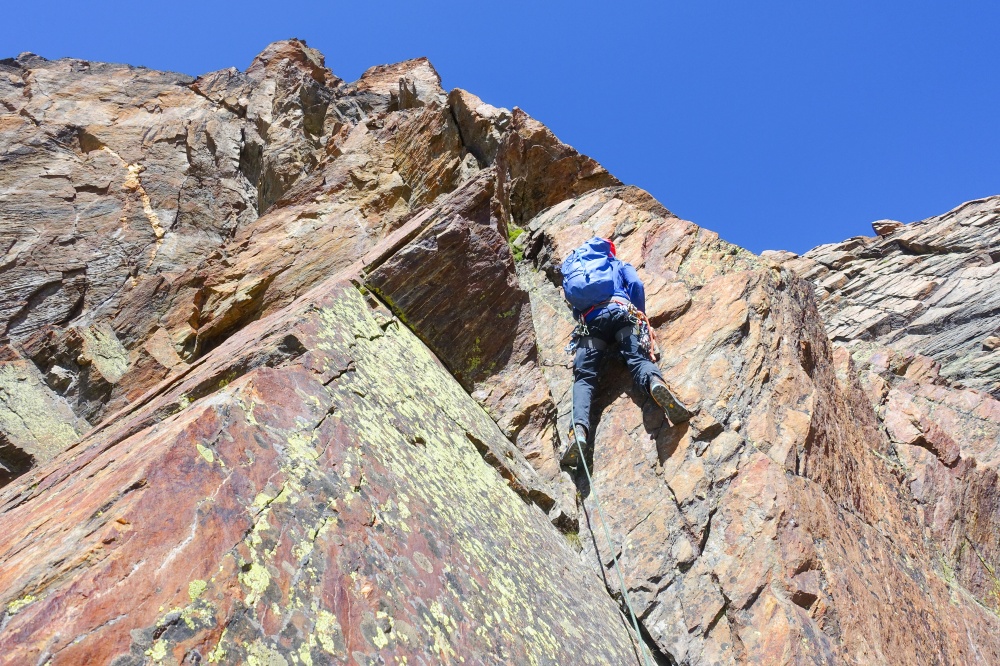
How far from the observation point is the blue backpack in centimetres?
1134

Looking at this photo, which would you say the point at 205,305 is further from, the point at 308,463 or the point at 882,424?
the point at 882,424

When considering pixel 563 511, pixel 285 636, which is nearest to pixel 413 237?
pixel 563 511

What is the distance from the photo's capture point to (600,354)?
36.1 ft

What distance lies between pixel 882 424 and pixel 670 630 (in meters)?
8.32

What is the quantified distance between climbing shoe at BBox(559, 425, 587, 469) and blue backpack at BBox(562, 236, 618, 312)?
7.36 feet

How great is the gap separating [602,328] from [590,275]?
1.04 meters

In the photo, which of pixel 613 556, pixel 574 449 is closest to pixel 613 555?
pixel 613 556

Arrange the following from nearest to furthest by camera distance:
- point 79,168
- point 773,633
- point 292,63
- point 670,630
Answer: point 773,633, point 670,630, point 79,168, point 292,63

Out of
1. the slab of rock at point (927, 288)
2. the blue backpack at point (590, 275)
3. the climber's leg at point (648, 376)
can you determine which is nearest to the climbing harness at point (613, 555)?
the climber's leg at point (648, 376)

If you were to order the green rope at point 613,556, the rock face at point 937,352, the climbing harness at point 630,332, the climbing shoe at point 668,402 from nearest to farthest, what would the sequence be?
the green rope at point 613,556 < the climbing shoe at point 668,402 < the climbing harness at point 630,332 < the rock face at point 937,352

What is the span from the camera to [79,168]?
65.9ft

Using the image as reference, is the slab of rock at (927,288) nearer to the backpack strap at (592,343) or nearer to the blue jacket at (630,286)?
the blue jacket at (630,286)

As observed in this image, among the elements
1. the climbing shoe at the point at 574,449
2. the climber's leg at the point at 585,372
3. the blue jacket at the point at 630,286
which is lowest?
the climbing shoe at the point at 574,449

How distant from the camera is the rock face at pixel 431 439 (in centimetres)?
512
